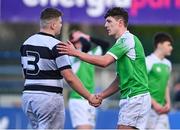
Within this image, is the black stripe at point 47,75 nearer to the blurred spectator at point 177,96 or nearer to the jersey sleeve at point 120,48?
the jersey sleeve at point 120,48

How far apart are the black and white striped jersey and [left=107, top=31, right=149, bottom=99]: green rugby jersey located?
2.16ft

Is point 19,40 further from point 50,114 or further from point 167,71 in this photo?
point 50,114

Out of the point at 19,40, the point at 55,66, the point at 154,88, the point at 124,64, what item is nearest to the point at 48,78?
the point at 55,66

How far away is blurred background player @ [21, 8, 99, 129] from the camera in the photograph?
1002 cm

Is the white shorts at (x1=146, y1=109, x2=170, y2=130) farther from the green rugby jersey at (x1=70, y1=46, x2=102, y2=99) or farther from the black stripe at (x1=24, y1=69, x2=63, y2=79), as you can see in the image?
the black stripe at (x1=24, y1=69, x2=63, y2=79)

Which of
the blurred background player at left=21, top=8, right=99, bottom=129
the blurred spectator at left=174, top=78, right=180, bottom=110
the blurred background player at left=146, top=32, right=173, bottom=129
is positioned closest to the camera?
the blurred background player at left=21, top=8, right=99, bottom=129

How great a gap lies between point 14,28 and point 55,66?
17.3 metres

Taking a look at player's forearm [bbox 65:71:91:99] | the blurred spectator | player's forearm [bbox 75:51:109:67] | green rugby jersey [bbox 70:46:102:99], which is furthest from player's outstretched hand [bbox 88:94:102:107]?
the blurred spectator

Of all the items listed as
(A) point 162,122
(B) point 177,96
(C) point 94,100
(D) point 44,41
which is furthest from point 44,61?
(B) point 177,96

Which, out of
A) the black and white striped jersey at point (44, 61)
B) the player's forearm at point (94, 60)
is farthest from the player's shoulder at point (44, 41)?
the player's forearm at point (94, 60)

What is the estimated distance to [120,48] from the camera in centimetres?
981

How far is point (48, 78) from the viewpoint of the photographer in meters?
10.1

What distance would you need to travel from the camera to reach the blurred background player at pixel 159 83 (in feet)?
42.3

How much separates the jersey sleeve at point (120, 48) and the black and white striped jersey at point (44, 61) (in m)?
0.62
